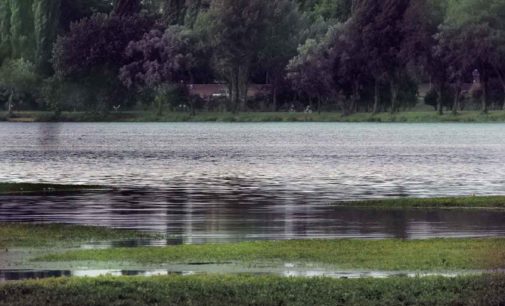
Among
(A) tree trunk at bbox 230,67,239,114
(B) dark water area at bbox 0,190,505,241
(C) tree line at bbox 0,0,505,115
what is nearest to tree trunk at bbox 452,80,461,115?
(C) tree line at bbox 0,0,505,115

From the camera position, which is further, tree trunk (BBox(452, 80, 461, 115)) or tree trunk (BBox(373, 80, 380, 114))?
tree trunk (BBox(373, 80, 380, 114))

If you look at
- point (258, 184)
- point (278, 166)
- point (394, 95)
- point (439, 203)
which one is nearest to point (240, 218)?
point (439, 203)

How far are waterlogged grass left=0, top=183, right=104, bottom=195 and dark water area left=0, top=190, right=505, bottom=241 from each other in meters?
2.83

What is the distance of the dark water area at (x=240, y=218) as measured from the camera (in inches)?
1330

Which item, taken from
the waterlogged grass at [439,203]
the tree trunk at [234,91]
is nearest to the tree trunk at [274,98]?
the tree trunk at [234,91]

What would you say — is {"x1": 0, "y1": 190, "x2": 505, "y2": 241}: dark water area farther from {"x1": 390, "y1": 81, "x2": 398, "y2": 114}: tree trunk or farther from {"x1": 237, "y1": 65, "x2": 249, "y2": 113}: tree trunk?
{"x1": 237, "y1": 65, "x2": 249, "y2": 113}: tree trunk

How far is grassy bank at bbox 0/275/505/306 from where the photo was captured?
2138 cm

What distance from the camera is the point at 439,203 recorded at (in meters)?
43.1

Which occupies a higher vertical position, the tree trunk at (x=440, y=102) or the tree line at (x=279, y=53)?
the tree line at (x=279, y=53)

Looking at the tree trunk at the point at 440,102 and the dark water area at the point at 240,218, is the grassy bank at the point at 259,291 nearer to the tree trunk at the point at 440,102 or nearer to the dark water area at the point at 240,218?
the dark water area at the point at 240,218

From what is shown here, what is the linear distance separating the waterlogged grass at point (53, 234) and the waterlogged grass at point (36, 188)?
15.7 m

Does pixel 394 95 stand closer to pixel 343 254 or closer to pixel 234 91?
pixel 234 91

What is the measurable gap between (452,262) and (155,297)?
7.05 m

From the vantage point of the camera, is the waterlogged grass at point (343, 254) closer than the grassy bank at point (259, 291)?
No
